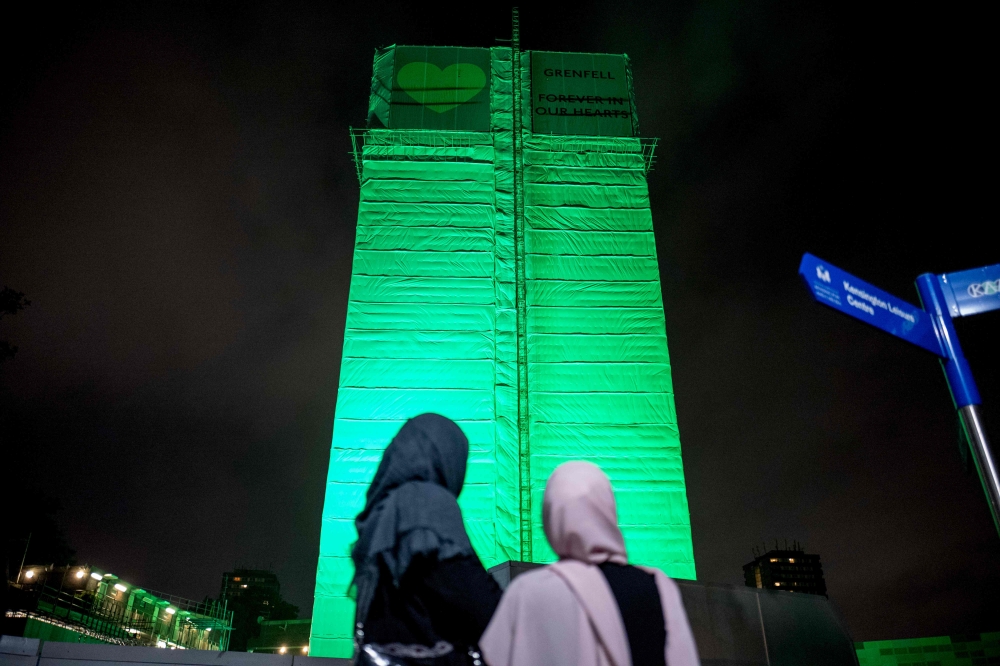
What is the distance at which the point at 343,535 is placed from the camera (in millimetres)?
8625

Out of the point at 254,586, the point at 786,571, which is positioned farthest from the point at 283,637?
the point at 786,571

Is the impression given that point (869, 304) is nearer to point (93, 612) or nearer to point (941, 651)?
point (941, 651)

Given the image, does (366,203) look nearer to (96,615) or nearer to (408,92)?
(408,92)

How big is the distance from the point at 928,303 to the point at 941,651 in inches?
403

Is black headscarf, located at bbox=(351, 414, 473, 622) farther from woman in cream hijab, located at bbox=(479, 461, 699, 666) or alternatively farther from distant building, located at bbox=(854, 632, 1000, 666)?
distant building, located at bbox=(854, 632, 1000, 666)

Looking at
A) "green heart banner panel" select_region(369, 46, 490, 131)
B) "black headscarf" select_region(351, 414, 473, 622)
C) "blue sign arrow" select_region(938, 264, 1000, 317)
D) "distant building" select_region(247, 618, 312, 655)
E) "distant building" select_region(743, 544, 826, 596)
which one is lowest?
"black headscarf" select_region(351, 414, 473, 622)

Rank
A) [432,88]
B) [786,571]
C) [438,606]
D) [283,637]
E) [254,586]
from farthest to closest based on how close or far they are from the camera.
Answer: [786,571]
[254,586]
[283,637]
[432,88]
[438,606]

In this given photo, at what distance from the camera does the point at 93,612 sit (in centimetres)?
1834

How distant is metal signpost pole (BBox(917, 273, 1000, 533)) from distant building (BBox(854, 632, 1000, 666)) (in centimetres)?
846

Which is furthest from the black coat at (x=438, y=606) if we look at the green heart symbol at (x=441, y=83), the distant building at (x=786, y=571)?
the distant building at (x=786, y=571)

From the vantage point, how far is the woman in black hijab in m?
1.28

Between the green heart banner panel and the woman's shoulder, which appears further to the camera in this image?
the green heart banner panel

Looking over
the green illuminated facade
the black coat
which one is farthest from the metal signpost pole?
the green illuminated facade

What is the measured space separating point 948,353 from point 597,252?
8434 mm
